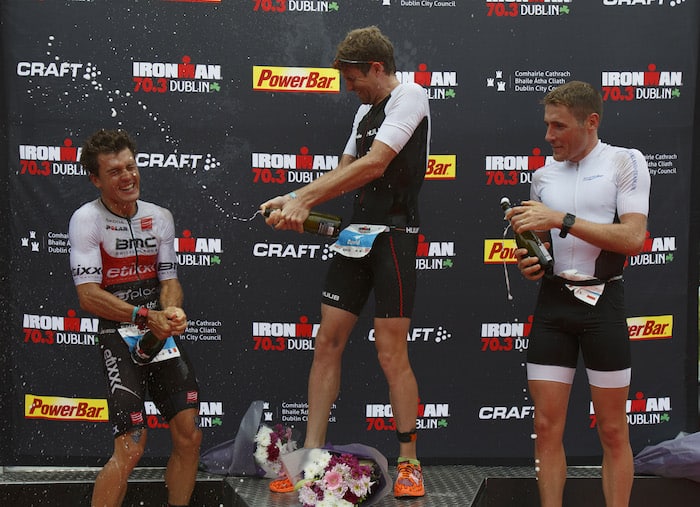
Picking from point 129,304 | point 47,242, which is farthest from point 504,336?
point 47,242

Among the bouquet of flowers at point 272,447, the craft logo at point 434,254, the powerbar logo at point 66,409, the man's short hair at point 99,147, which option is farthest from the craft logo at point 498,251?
the powerbar logo at point 66,409

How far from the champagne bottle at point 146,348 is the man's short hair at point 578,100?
192cm

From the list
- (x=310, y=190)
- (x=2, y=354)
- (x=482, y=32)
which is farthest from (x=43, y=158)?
(x=482, y=32)

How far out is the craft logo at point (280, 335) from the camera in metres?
4.99

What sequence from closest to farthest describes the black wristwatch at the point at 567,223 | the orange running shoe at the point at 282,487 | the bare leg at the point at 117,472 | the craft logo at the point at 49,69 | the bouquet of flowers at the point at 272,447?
the black wristwatch at the point at 567,223 → the bare leg at the point at 117,472 → the orange running shoe at the point at 282,487 → the bouquet of flowers at the point at 272,447 → the craft logo at the point at 49,69

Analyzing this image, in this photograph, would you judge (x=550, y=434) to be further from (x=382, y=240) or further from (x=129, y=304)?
(x=129, y=304)

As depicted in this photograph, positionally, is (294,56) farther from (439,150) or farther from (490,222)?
(490,222)

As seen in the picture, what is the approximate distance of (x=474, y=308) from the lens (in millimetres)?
5020

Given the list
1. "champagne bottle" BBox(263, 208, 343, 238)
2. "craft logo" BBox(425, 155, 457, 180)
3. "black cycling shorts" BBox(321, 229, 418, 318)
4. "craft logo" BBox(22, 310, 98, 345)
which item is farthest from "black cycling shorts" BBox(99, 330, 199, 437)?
"craft logo" BBox(425, 155, 457, 180)

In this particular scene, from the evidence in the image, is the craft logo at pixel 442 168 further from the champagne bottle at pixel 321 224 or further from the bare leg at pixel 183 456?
the bare leg at pixel 183 456

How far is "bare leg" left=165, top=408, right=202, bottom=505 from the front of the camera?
4066 mm

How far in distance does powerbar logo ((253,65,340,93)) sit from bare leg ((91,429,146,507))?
6.36 ft

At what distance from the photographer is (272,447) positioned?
4406mm

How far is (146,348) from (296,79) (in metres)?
1.70
